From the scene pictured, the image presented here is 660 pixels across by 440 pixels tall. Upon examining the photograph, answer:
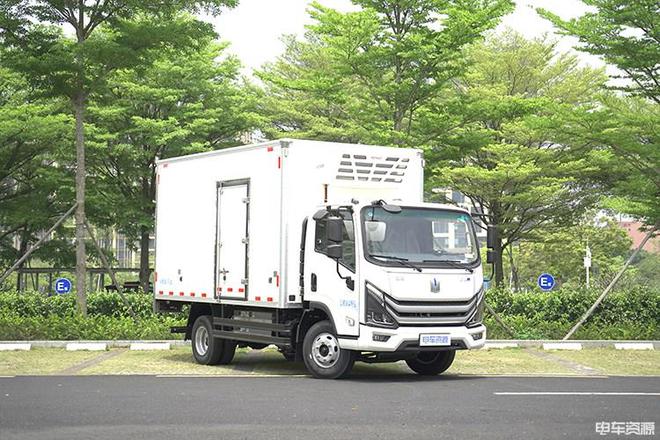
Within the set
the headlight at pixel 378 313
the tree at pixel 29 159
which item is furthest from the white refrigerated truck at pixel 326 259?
the tree at pixel 29 159

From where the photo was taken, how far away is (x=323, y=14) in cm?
2666

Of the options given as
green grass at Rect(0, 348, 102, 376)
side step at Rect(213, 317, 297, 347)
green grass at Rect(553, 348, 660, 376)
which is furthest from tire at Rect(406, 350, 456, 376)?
green grass at Rect(0, 348, 102, 376)

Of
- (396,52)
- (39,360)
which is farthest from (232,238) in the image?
(396,52)

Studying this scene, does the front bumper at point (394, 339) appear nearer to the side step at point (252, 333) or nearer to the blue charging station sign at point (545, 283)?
the side step at point (252, 333)

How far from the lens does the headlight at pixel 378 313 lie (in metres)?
12.9

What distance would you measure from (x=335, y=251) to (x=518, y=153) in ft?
69.8

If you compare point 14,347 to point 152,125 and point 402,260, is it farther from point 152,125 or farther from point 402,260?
point 152,125

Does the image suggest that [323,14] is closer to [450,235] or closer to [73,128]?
[73,128]

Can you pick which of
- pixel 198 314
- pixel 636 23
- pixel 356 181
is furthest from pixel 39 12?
pixel 636 23

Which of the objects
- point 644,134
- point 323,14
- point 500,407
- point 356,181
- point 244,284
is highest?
point 323,14

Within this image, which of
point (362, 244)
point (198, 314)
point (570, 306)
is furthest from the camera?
point (570, 306)

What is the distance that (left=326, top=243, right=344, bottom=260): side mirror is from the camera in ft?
43.2

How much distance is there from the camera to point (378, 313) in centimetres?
1291

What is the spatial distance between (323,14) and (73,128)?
29.3ft
